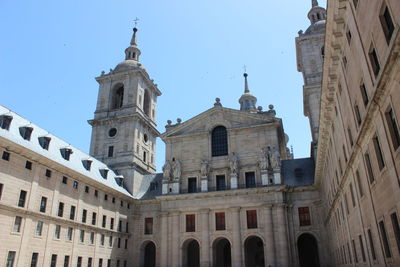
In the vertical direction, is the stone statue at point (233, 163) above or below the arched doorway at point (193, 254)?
above

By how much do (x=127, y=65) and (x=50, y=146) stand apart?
88.3ft

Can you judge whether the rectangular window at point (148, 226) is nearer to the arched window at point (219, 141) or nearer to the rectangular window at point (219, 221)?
the rectangular window at point (219, 221)

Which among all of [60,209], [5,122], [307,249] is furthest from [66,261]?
[307,249]

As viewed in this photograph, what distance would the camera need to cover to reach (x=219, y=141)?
4841cm

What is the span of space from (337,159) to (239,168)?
72.2ft

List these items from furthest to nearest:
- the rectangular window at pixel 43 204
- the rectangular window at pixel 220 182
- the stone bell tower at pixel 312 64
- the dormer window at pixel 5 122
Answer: the rectangular window at pixel 220 182
the stone bell tower at pixel 312 64
the rectangular window at pixel 43 204
the dormer window at pixel 5 122

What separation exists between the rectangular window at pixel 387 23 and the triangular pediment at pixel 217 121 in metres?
34.4

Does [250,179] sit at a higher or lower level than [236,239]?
higher

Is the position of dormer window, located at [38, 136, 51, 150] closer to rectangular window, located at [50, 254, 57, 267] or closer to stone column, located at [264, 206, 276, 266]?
rectangular window, located at [50, 254, 57, 267]

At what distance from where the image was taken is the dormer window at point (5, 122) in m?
30.9

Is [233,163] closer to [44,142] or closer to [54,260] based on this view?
[44,142]

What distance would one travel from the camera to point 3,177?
1137 inches

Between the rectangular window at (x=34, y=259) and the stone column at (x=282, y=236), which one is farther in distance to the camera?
the stone column at (x=282, y=236)

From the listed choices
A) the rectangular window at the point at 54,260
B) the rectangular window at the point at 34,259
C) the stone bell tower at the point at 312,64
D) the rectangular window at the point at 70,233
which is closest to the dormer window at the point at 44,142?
the rectangular window at the point at 70,233
